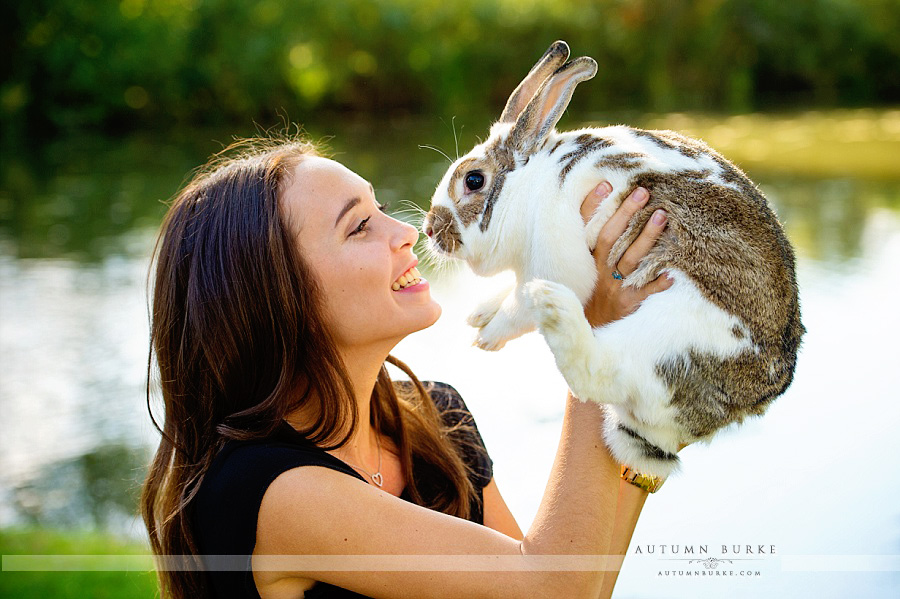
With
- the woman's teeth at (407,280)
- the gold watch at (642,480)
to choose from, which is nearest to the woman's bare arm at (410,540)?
the gold watch at (642,480)

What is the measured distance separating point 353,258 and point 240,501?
0.51m

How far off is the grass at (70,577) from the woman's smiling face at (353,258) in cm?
135

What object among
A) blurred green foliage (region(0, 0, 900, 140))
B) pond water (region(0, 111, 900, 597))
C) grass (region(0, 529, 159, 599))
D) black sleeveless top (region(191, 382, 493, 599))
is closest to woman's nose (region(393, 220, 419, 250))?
pond water (region(0, 111, 900, 597))

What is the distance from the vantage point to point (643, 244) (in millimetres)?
1625

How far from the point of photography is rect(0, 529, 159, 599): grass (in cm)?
286

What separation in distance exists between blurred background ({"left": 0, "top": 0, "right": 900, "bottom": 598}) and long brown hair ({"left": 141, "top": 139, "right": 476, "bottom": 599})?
717 mm

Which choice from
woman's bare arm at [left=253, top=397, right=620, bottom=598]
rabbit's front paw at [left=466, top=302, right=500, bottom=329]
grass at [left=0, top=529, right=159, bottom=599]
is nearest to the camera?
woman's bare arm at [left=253, top=397, right=620, bottom=598]

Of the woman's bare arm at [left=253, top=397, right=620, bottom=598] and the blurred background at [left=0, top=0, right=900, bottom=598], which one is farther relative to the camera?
the blurred background at [left=0, top=0, right=900, bottom=598]

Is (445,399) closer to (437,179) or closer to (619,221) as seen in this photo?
(619,221)

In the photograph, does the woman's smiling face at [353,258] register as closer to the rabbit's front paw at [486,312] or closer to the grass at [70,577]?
the rabbit's front paw at [486,312]

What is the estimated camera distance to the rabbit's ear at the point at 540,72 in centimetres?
183

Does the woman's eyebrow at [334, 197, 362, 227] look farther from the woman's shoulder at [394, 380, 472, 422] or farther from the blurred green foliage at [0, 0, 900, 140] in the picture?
the blurred green foliage at [0, 0, 900, 140]

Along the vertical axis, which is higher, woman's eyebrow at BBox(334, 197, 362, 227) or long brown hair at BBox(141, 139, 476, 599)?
woman's eyebrow at BBox(334, 197, 362, 227)

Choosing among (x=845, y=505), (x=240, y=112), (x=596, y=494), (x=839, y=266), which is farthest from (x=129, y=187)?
(x=596, y=494)
